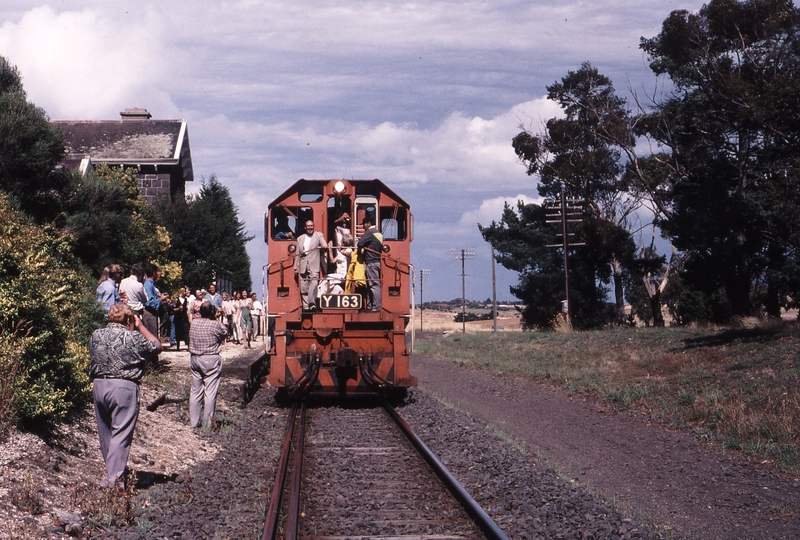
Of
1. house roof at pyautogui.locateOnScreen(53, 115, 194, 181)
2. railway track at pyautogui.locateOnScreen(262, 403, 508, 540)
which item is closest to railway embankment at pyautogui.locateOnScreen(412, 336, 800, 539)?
railway track at pyautogui.locateOnScreen(262, 403, 508, 540)

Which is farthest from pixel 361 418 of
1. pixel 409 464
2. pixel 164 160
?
pixel 164 160

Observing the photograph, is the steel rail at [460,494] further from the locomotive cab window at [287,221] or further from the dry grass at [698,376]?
the locomotive cab window at [287,221]

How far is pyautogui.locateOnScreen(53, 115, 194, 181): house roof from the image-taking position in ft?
112

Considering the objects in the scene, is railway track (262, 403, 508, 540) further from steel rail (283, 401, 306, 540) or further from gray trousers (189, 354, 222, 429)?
gray trousers (189, 354, 222, 429)

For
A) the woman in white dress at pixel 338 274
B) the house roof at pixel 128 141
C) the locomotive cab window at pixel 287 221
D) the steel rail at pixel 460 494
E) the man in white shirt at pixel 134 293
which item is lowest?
the steel rail at pixel 460 494

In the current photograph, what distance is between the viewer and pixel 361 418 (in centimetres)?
1273

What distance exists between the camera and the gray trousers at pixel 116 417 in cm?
704

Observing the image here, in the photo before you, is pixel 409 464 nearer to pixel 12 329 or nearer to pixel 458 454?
pixel 458 454

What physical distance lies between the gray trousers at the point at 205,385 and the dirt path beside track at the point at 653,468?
4354 mm

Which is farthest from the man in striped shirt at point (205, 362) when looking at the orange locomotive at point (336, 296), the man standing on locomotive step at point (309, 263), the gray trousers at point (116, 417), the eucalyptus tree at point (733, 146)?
the eucalyptus tree at point (733, 146)

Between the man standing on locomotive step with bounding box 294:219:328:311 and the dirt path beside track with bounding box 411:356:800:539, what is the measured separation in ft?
12.0

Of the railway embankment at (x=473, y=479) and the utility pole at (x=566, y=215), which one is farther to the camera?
the utility pole at (x=566, y=215)

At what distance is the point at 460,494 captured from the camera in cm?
717

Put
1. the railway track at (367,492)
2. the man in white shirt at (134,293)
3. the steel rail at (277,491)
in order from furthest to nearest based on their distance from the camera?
the man in white shirt at (134,293) → the railway track at (367,492) → the steel rail at (277,491)
